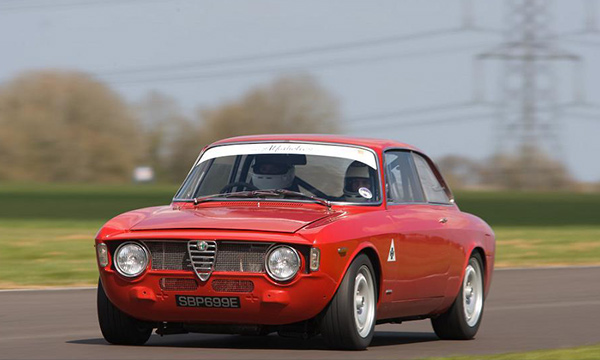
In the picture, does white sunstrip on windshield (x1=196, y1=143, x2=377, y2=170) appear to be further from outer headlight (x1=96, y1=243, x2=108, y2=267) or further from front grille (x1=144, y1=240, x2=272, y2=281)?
outer headlight (x1=96, y1=243, x2=108, y2=267)

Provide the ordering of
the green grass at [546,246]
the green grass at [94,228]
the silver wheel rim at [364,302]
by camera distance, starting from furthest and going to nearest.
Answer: the green grass at [546,246]
the green grass at [94,228]
the silver wheel rim at [364,302]

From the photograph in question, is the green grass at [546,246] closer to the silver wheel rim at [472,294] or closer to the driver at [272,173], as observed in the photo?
the silver wheel rim at [472,294]

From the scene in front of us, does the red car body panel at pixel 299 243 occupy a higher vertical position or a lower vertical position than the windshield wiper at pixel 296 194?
lower

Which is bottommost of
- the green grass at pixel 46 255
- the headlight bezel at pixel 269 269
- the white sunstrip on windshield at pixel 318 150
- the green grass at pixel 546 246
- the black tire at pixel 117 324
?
the green grass at pixel 546 246

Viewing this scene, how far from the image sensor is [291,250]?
867 cm

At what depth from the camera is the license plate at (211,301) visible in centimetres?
866

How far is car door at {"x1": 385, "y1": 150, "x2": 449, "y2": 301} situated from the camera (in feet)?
32.1

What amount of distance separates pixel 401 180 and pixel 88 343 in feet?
9.12

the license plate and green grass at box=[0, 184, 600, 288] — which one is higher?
the license plate

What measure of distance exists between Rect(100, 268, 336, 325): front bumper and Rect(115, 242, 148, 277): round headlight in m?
0.09

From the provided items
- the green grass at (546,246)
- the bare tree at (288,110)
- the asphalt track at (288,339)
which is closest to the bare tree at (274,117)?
the bare tree at (288,110)

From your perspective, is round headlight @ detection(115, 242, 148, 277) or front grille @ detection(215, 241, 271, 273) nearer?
front grille @ detection(215, 241, 271, 273)

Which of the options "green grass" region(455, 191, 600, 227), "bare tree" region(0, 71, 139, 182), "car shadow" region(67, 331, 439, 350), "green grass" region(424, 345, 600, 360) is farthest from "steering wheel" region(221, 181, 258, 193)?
"bare tree" region(0, 71, 139, 182)

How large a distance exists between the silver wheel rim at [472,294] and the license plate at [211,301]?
2853mm
